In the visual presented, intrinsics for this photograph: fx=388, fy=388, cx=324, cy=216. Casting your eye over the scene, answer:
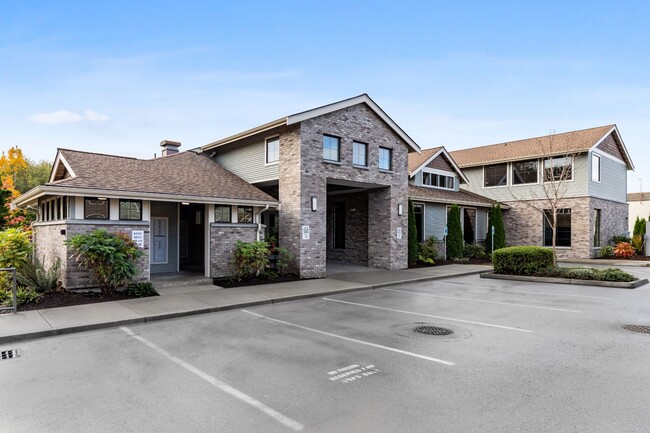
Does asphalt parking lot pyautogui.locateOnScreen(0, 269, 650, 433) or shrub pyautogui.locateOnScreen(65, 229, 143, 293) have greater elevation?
shrub pyautogui.locateOnScreen(65, 229, 143, 293)

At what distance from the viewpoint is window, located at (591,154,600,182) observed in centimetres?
2246

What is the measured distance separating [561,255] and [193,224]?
2080cm

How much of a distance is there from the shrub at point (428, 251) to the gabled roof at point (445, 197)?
6.95ft

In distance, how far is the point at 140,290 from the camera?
1038 cm

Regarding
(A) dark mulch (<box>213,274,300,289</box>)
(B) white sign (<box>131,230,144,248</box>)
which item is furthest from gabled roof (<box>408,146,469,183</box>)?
(B) white sign (<box>131,230,144,248</box>)

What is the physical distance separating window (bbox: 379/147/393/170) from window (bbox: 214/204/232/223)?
674 centimetres

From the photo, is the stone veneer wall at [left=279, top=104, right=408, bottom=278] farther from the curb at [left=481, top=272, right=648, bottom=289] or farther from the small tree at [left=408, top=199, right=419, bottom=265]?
the curb at [left=481, top=272, right=648, bottom=289]

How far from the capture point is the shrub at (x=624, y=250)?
22.5m

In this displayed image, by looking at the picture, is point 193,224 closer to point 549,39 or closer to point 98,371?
point 98,371

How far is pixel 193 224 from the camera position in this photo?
15781mm

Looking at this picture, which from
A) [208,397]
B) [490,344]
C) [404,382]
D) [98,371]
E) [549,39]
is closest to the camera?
[208,397]

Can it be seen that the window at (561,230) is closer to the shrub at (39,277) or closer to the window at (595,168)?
the window at (595,168)

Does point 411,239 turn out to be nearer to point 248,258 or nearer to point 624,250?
point 248,258

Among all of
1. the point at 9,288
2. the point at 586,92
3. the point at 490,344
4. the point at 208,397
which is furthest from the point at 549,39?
the point at 9,288
